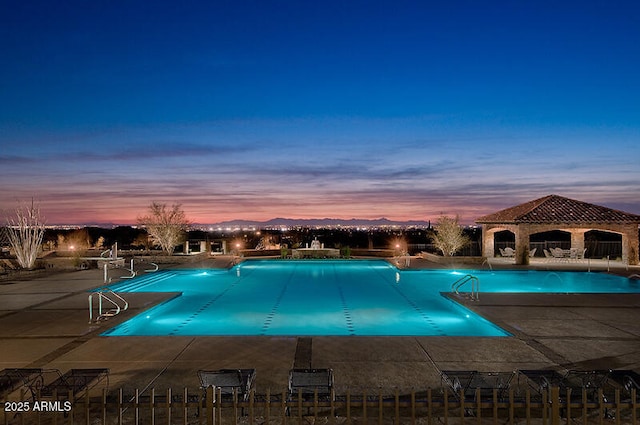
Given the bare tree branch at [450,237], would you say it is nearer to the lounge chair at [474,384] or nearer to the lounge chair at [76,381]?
the lounge chair at [474,384]

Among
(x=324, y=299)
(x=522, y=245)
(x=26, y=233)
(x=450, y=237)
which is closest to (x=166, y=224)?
(x=26, y=233)

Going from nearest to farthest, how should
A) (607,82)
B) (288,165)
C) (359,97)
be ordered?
(607,82) → (359,97) → (288,165)

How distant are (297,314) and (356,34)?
12.0 m

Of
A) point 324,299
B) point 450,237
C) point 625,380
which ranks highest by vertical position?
point 450,237

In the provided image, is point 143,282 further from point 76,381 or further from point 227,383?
point 227,383

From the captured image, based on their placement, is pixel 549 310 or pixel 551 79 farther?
pixel 551 79

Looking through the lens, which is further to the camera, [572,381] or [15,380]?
[572,381]

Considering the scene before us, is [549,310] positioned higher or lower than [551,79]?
lower

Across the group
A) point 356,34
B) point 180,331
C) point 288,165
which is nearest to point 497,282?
point 356,34

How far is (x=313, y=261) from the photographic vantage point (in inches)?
1007

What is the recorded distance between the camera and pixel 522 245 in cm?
2206

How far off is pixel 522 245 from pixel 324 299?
40.9 ft

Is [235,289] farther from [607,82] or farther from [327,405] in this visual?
[607,82]

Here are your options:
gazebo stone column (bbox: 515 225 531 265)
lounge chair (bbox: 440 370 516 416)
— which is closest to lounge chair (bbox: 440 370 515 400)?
lounge chair (bbox: 440 370 516 416)
